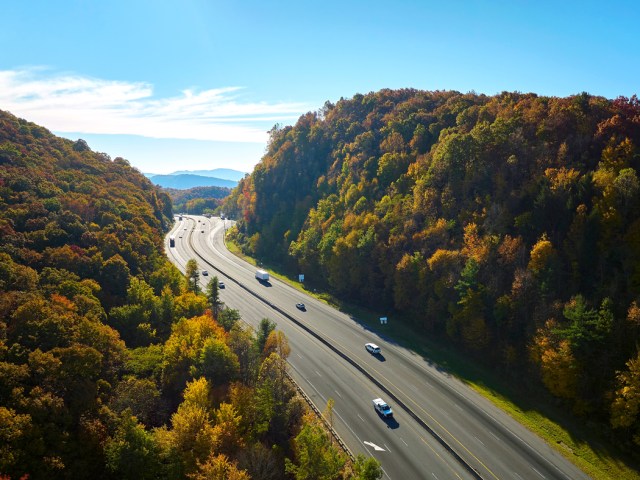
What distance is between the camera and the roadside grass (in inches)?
1601

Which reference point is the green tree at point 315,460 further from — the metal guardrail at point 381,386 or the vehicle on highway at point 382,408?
the metal guardrail at point 381,386

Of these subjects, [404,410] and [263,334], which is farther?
[263,334]

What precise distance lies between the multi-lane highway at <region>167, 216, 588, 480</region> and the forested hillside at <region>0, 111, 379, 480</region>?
622cm

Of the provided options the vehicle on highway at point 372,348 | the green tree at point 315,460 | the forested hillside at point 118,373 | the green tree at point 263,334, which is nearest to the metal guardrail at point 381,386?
the vehicle on highway at point 372,348

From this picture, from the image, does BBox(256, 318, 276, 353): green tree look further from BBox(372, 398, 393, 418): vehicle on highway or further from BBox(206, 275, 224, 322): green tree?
BBox(372, 398, 393, 418): vehicle on highway

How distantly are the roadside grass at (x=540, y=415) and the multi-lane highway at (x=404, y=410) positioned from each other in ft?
5.55

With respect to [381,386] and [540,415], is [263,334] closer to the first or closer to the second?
[381,386]

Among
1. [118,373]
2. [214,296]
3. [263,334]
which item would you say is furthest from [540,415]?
[214,296]

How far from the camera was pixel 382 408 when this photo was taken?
48906mm

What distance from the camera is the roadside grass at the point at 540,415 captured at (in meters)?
40.7

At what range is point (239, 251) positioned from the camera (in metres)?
144

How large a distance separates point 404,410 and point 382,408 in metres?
3.61

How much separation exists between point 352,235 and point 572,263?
159ft

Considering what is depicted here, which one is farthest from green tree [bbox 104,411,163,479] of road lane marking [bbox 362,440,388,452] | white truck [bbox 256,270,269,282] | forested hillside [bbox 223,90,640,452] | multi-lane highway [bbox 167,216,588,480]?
white truck [bbox 256,270,269,282]
